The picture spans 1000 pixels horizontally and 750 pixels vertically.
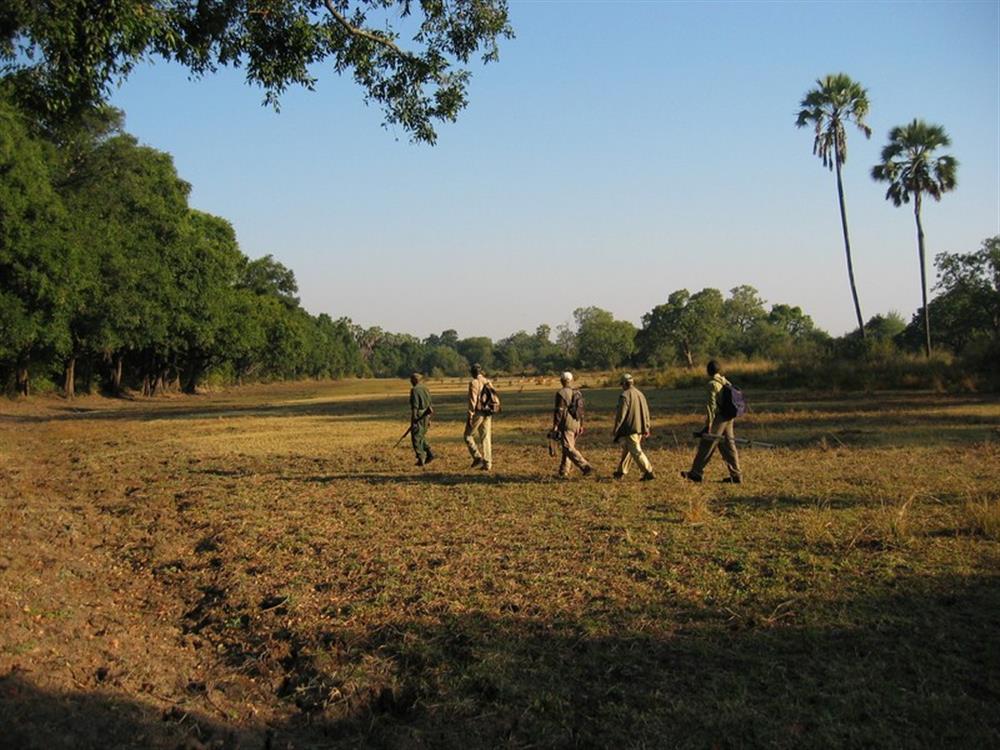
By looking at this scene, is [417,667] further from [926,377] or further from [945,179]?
[945,179]

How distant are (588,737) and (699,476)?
8055 millimetres

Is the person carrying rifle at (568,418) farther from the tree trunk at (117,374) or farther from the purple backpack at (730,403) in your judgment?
the tree trunk at (117,374)

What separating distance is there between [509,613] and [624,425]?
6240mm

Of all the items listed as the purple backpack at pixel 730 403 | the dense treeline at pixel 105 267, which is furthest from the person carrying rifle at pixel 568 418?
the dense treeline at pixel 105 267

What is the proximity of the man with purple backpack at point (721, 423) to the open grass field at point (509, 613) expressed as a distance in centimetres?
44

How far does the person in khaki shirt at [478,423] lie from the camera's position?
13.7 m

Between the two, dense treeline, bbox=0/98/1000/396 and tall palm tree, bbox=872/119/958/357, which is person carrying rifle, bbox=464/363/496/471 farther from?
tall palm tree, bbox=872/119/958/357

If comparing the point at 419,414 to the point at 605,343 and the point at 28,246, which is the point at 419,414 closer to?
the point at 28,246

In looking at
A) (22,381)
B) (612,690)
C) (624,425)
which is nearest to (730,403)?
(624,425)

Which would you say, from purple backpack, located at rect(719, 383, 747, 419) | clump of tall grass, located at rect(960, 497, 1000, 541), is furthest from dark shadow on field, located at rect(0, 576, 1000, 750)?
purple backpack, located at rect(719, 383, 747, 419)

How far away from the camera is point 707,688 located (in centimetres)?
473

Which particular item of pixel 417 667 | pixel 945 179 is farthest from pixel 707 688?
pixel 945 179

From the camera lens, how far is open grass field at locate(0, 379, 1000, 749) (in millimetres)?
4434

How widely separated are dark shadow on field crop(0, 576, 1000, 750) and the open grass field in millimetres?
18
